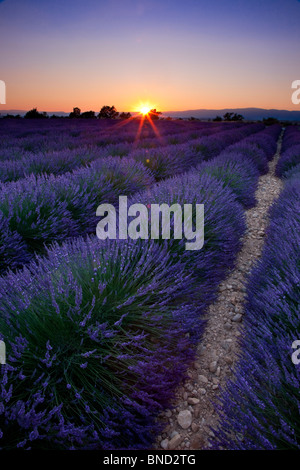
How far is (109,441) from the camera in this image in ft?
3.80

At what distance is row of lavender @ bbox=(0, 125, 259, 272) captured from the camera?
253 centimetres

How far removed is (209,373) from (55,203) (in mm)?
2267

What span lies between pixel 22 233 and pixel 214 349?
2.04 metres

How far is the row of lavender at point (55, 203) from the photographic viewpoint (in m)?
2.53

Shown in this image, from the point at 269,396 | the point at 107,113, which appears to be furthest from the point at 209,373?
the point at 107,113

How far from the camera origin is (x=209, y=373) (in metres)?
1.68

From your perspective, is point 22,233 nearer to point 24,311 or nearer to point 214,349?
point 24,311

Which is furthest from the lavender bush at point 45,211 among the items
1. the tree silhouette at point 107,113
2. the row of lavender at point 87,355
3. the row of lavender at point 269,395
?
the tree silhouette at point 107,113

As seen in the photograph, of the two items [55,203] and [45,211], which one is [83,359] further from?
A: [55,203]

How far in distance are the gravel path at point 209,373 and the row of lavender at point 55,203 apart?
1701 mm

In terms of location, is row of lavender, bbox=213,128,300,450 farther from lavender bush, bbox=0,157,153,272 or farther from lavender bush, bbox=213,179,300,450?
lavender bush, bbox=0,157,153,272

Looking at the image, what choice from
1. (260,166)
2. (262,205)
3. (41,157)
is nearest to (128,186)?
(41,157)

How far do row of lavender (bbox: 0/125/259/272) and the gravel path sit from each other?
1701 mm

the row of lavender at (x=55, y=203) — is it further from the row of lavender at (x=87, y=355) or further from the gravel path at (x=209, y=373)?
the gravel path at (x=209, y=373)
